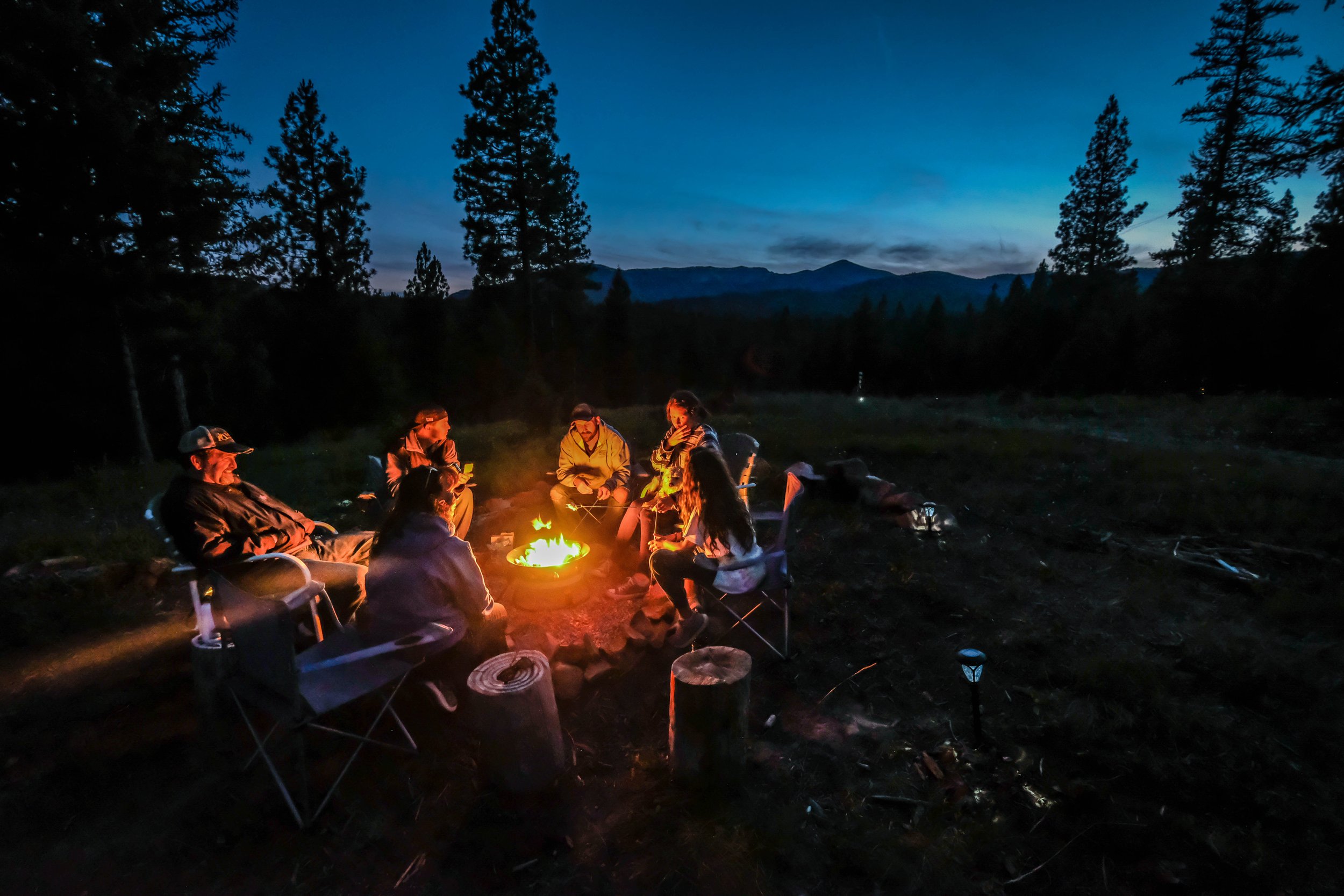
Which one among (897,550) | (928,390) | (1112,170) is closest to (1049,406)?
(897,550)

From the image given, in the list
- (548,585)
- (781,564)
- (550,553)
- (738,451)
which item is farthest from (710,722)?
(738,451)

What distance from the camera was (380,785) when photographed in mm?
3061

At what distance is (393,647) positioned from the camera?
2.91 metres

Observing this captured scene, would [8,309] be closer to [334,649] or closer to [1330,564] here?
[334,649]

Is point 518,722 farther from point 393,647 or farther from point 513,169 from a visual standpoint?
point 513,169

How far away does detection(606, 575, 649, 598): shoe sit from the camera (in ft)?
16.7

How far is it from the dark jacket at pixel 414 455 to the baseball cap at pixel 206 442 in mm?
1213

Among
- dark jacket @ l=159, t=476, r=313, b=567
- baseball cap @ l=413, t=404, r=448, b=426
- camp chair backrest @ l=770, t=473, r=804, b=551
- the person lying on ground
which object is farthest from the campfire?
camp chair backrest @ l=770, t=473, r=804, b=551

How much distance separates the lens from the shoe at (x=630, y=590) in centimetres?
510

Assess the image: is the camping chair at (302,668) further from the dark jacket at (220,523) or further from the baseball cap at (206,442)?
the baseball cap at (206,442)

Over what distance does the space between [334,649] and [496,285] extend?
20220 millimetres

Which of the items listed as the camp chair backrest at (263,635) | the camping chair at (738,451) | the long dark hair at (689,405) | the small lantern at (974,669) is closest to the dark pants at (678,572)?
the long dark hair at (689,405)

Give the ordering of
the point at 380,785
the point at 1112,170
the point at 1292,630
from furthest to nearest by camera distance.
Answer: the point at 1112,170 < the point at 1292,630 < the point at 380,785

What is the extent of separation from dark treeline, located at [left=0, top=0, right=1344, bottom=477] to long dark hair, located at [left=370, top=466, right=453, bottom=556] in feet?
36.2
